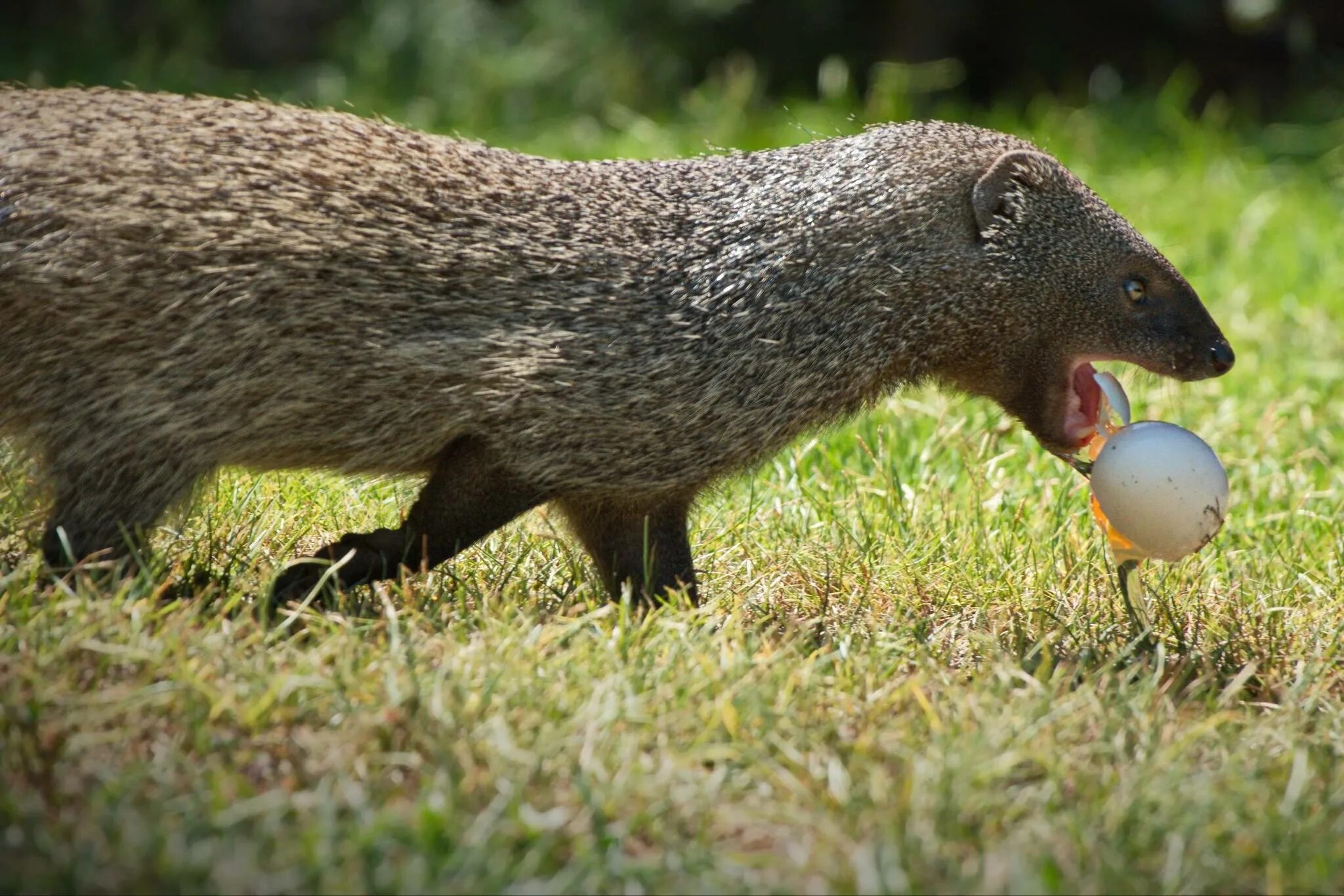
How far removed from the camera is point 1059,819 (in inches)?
101

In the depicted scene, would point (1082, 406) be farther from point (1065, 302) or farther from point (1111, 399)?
point (1065, 302)

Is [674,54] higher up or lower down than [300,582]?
higher up

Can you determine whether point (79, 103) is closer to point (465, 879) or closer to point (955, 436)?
point (465, 879)

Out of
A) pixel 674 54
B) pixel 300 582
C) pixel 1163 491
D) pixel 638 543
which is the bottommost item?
pixel 300 582

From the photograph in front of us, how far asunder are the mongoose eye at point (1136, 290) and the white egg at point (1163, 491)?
14.0 inches

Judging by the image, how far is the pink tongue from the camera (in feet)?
12.7

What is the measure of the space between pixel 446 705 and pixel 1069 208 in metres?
1.97

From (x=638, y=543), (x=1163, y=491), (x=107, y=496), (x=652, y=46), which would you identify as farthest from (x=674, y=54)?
(x=107, y=496)

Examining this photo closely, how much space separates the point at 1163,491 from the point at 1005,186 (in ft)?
2.56

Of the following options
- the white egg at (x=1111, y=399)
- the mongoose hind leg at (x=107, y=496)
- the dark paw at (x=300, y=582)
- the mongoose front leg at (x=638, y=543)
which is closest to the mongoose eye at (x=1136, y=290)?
the white egg at (x=1111, y=399)

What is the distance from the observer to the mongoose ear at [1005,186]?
3.69m

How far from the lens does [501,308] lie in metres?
3.44

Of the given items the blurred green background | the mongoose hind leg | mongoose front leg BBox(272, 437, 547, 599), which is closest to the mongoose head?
mongoose front leg BBox(272, 437, 547, 599)

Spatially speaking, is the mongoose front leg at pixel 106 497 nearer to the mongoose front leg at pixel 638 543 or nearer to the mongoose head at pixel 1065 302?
the mongoose front leg at pixel 638 543
